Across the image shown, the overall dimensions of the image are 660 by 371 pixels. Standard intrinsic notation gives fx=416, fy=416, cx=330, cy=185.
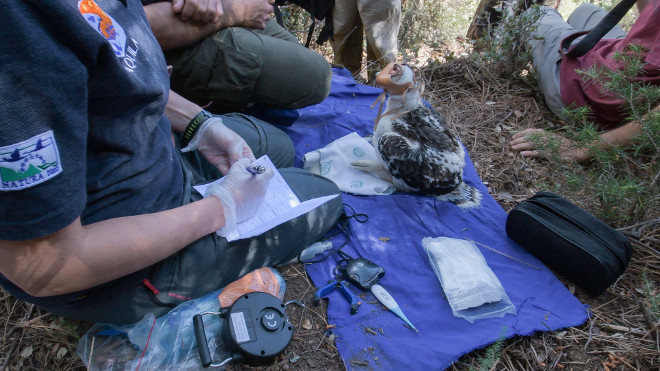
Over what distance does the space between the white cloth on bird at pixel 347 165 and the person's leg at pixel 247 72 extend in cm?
42

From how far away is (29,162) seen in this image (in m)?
0.98

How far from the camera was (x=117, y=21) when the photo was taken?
1.36 metres

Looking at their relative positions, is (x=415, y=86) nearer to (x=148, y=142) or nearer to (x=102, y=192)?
(x=148, y=142)

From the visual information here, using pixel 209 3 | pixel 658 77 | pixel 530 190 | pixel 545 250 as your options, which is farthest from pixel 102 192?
pixel 658 77

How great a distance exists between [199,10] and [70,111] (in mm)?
1471

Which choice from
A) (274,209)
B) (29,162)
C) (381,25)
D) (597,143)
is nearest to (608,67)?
(597,143)

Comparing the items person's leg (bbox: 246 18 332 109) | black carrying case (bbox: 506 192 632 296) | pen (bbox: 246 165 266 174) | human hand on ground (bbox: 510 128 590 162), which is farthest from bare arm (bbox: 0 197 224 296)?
human hand on ground (bbox: 510 128 590 162)

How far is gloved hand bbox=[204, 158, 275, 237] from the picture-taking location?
5.49 ft

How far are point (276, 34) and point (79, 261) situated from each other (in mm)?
2308

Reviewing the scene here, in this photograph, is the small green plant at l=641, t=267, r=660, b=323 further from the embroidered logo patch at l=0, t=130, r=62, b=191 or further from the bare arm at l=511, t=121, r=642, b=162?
the embroidered logo patch at l=0, t=130, r=62, b=191

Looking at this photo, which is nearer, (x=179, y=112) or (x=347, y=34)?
(x=179, y=112)

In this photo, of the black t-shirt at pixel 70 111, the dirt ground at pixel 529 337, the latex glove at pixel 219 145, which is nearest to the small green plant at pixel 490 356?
the dirt ground at pixel 529 337

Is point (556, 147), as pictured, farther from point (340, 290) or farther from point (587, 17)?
point (587, 17)

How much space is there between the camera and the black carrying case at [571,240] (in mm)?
1960
